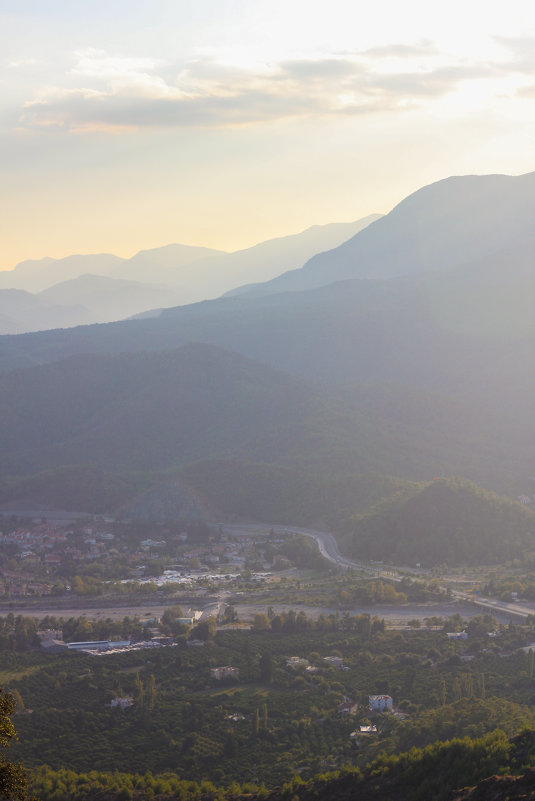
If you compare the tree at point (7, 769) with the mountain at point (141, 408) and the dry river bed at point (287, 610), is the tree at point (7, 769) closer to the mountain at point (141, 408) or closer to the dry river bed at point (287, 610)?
the dry river bed at point (287, 610)

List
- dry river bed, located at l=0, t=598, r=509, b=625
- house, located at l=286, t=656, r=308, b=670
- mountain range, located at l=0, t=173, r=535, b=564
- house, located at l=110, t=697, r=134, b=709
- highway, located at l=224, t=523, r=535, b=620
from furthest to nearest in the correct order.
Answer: mountain range, located at l=0, t=173, r=535, b=564 → highway, located at l=224, t=523, r=535, b=620 → dry river bed, located at l=0, t=598, r=509, b=625 → house, located at l=286, t=656, r=308, b=670 → house, located at l=110, t=697, r=134, b=709

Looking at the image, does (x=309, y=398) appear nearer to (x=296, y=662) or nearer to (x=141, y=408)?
(x=141, y=408)

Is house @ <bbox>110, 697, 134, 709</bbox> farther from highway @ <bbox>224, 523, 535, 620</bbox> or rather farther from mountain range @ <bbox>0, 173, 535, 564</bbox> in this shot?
mountain range @ <bbox>0, 173, 535, 564</bbox>

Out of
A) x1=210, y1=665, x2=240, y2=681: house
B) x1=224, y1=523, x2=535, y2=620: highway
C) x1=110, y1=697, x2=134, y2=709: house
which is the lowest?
x1=224, y1=523, x2=535, y2=620: highway

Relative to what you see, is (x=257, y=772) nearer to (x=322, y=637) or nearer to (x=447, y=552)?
(x=322, y=637)

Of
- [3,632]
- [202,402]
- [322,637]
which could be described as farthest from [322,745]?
[202,402]

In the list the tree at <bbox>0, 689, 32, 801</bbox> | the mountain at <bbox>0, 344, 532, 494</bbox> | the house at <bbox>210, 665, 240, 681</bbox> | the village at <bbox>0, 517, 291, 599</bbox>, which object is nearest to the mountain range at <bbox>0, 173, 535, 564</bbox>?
the mountain at <bbox>0, 344, 532, 494</bbox>
